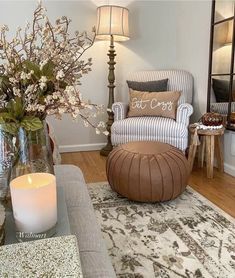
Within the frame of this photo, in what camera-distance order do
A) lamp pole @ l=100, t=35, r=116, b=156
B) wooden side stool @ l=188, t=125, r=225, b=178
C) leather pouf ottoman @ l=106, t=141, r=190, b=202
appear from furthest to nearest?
lamp pole @ l=100, t=35, r=116, b=156
wooden side stool @ l=188, t=125, r=225, b=178
leather pouf ottoman @ l=106, t=141, r=190, b=202

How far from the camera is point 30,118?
2.26 ft

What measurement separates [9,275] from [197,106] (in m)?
2.87

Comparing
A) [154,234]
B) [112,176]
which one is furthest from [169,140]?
[154,234]

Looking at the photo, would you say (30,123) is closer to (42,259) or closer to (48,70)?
(48,70)

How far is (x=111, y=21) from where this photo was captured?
2869 mm

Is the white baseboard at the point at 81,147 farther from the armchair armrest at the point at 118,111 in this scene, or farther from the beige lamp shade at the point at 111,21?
the beige lamp shade at the point at 111,21

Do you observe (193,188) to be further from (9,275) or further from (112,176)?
(9,275)

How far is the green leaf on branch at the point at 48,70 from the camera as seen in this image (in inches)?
27.4

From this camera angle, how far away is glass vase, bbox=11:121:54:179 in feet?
2.37

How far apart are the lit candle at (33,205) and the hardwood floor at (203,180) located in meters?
1.44

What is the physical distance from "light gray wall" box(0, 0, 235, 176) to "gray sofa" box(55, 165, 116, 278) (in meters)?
2.27

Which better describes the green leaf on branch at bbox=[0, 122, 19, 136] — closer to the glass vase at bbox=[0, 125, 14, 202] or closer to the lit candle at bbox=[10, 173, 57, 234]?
the glass vase at bbox=[0, 125, 14, 202]

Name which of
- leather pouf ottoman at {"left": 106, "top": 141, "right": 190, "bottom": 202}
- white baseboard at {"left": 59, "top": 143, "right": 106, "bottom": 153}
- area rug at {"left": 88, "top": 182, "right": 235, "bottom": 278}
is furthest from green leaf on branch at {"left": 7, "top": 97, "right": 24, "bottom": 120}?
white baseboard at {"left": 59, "top": 143, "right": 106, "bottom": 153}

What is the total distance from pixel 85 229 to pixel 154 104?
222 centimetres
